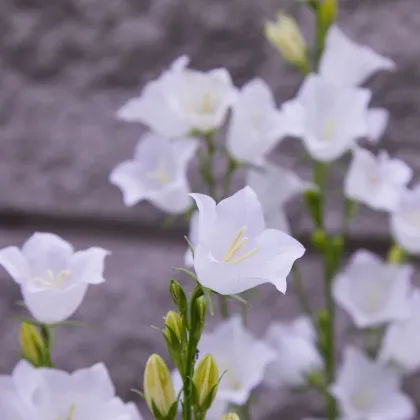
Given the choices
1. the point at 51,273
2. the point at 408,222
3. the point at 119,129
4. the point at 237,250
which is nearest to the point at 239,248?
the point at 237,250

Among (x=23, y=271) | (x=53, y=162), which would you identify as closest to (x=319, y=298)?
(x=53, y=162)

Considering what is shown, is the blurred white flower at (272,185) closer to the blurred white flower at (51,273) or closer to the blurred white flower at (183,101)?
the blurred white flower at (183,101)

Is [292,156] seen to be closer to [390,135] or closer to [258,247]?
[390,135]

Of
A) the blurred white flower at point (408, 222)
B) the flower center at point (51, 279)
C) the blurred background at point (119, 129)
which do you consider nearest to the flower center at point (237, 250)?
the flower center at point (51, 279)

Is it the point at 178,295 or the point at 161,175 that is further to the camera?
the point at 161,175

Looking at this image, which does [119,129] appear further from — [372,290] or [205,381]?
[205,381]

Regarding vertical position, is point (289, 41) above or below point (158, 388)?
above

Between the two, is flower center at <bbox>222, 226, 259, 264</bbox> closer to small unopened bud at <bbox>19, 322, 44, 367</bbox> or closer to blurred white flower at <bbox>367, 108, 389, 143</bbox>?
small unopened bud at <bbox>19, 322, 44, 367</bbox>
